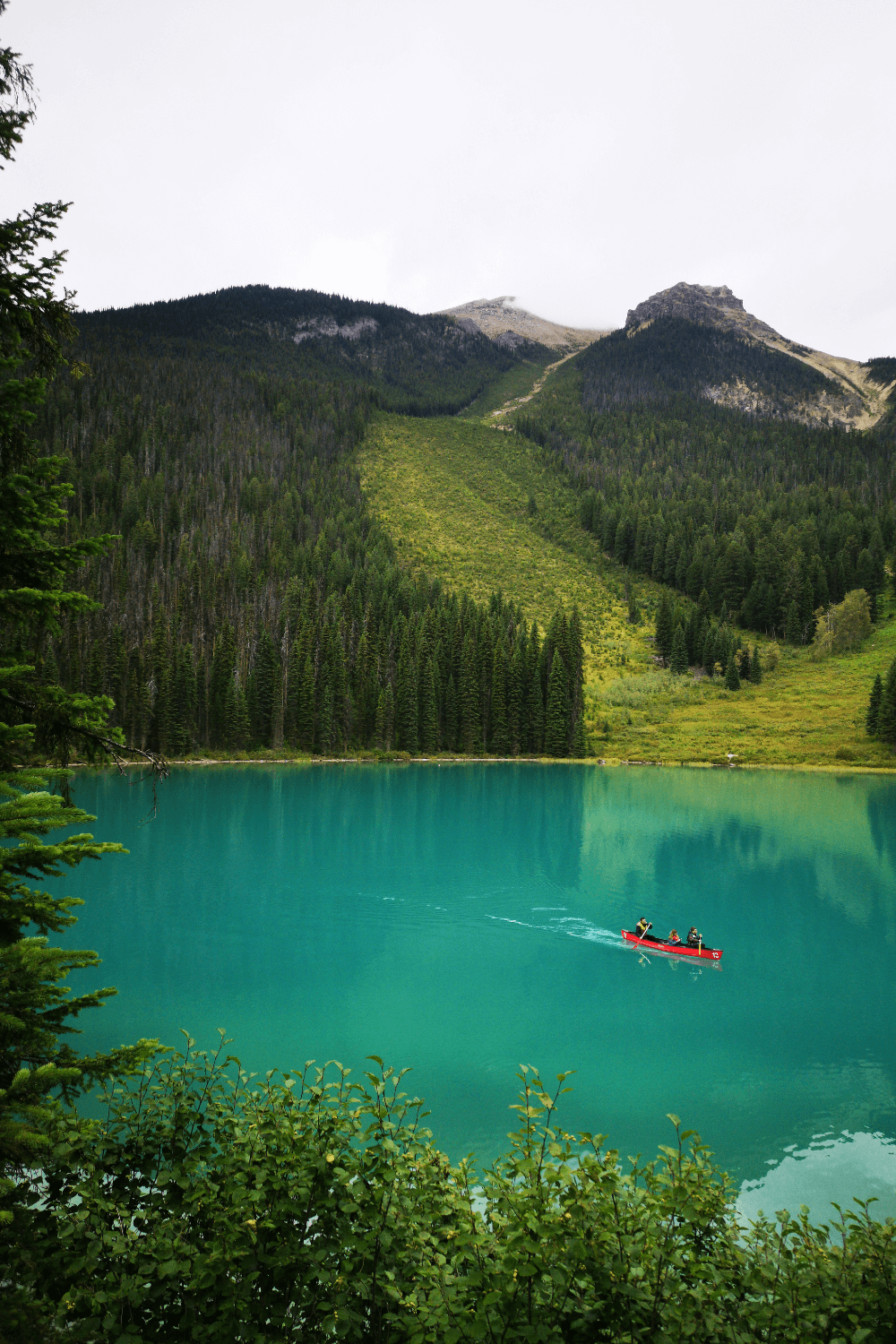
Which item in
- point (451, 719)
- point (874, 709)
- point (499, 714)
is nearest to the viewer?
point (874, 709)

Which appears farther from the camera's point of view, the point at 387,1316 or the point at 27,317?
the point at 27,317

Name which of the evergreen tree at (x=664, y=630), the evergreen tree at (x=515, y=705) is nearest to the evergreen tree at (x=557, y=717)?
the evergreen tree at (x=515, y=705)

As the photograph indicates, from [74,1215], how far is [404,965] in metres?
20.6

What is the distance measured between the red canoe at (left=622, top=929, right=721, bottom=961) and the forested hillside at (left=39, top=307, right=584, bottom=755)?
201 ft

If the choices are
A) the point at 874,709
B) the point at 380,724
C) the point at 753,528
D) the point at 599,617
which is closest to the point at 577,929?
the point at 380,724

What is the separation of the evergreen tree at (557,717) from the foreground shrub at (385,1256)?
90.8 m

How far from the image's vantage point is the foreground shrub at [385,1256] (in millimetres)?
4211

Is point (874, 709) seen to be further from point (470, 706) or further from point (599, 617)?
point (599, 617)

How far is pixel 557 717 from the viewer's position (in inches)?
3762

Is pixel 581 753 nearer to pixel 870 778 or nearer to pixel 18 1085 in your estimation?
pixel 870 778

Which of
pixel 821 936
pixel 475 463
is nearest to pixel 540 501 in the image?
pixel 475 463

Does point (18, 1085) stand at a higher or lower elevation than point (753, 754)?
higher

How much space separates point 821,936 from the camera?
2881cm

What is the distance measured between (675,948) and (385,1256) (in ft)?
77.9
